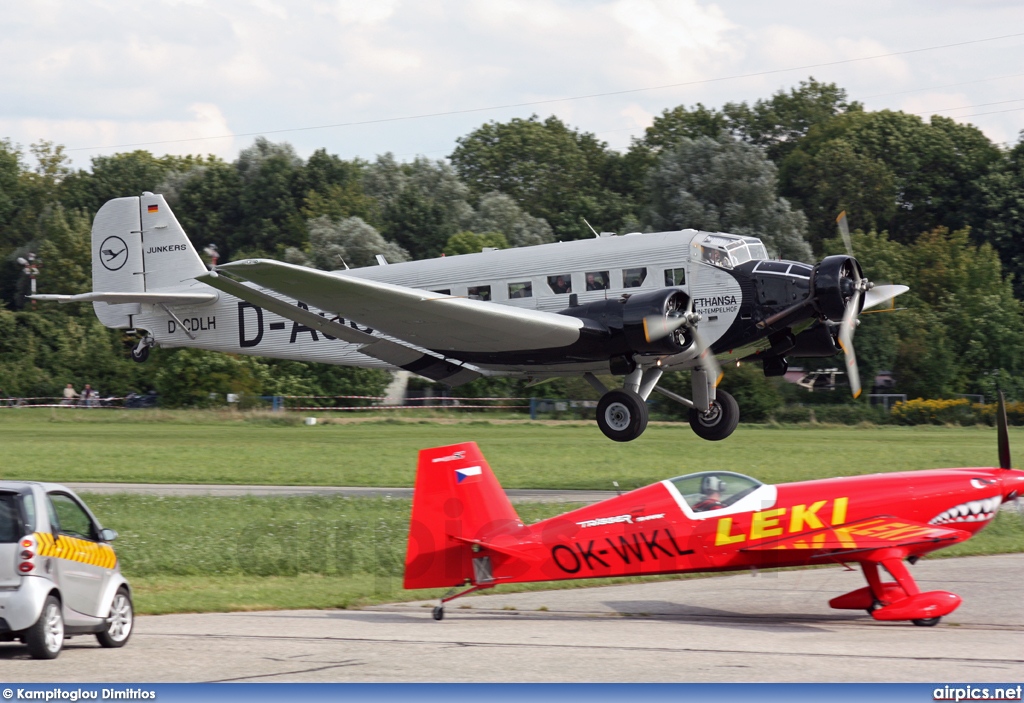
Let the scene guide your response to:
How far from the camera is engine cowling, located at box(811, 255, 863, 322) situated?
22.6 metres

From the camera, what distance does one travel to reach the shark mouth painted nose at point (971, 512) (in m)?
13.5

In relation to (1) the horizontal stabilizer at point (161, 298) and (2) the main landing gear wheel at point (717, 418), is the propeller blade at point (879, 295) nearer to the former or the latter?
(2) the main landing gear wheel at point (717, 418)

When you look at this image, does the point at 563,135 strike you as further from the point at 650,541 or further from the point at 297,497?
the point at 650,541

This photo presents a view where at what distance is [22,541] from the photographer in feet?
33.5

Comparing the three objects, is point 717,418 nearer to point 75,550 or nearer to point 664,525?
point 664,525

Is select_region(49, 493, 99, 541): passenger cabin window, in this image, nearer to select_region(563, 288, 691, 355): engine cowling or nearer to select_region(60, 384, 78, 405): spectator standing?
select_region(563, 288, 691, 355): engine cowling

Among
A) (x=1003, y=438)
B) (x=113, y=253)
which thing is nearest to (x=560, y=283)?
(x=1003, y=438)

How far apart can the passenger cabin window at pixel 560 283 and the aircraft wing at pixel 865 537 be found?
11.9 m

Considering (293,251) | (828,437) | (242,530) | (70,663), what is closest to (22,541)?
(70,663)

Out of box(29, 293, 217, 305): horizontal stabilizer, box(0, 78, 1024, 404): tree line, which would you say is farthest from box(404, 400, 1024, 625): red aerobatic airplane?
box(0, 78, 1024, 404): tree line

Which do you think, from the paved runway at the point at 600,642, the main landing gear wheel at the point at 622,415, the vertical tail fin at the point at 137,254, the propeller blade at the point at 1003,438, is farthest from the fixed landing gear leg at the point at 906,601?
the vertical tail fin at the point at 137,254

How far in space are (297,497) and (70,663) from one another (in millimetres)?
14905

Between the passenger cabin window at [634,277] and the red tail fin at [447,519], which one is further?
the passenger cabin window at [634,277]

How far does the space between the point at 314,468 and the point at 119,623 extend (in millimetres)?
21843
